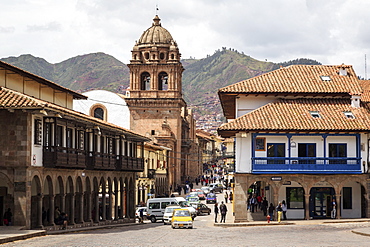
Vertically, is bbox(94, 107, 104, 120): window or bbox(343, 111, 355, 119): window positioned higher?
bbox(94, 107, 104, 120): window

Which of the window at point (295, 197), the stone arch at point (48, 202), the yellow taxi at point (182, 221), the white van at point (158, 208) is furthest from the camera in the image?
the white van at point (158, 208)

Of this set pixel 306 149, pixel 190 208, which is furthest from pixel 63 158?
pixel 190 208

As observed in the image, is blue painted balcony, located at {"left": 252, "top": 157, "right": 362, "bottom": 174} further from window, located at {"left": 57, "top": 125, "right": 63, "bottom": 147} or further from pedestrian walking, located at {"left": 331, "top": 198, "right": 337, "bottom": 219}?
window, located at {"left": 57, "top": 125, "right": 63, "bottom": 147}

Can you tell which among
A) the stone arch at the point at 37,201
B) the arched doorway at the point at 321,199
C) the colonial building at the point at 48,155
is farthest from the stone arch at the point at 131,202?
the stone arch at the point at 37,201

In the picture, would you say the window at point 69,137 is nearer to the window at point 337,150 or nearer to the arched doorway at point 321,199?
the arched doorway at point 321,199

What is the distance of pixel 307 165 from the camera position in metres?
46.2

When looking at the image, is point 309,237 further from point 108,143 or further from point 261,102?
point 108,143

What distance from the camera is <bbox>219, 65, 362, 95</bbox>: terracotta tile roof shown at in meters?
49.0

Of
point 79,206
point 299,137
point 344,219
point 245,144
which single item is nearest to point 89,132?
point 79,206

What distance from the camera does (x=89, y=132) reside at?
47.4m

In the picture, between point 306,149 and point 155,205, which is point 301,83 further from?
point 155,205

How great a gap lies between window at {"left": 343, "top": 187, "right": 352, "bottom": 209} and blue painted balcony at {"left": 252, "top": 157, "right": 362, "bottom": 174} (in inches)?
87.7

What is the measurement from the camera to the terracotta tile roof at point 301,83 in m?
49.0

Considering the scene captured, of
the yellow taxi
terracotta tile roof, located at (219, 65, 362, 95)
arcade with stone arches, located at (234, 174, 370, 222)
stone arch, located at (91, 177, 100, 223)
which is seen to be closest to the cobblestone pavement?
the yellow taxi
